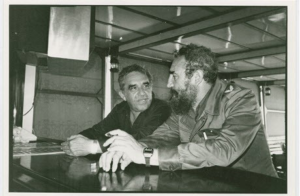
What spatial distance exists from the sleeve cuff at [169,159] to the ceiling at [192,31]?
1.27 meters

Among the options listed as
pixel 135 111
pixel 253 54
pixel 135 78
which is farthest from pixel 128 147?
pixel 253 54

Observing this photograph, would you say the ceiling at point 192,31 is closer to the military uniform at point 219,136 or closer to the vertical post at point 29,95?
the vertical post at point 29,95

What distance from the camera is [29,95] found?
1663 millimetres

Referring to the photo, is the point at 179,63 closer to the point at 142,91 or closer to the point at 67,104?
the point at 142,91

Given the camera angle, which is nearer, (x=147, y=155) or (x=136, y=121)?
(x=147, y=155)

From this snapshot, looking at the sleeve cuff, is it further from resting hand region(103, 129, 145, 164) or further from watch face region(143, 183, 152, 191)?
watch face region(143, 183, 152, 191)

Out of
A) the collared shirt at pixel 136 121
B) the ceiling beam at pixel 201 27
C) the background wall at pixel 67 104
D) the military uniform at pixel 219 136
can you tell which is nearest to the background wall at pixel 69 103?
the background wall at pixel 67 104

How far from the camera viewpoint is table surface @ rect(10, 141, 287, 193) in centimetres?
63

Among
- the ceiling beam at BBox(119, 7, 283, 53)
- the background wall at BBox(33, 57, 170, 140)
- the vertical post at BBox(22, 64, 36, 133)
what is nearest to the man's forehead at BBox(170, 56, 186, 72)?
the vertical post at BBox(22, 64, 36, 133)

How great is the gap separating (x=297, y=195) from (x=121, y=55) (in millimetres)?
2779

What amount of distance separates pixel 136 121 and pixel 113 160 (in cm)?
91

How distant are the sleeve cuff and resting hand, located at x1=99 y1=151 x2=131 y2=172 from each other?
0.12 m

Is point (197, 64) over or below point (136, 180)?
over
